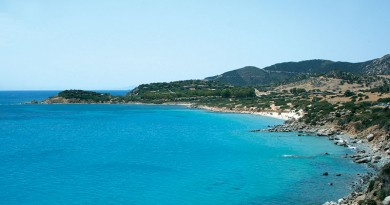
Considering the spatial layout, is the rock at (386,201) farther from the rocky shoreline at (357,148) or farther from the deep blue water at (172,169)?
the deep blue water at (172,169)

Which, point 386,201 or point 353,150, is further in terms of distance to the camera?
point 353,150

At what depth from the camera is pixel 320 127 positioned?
58188 millimetres

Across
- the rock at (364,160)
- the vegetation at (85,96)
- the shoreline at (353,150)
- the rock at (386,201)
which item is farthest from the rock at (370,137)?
the vegetation at (85,96)

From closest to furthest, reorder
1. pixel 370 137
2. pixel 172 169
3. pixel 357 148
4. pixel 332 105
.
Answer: pixel 172 169, pixel 357 148, pixel 370 137, pixel 332 105

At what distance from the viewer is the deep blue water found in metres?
26.7

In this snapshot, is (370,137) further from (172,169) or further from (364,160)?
(172,169)

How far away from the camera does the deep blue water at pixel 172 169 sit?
2666cm

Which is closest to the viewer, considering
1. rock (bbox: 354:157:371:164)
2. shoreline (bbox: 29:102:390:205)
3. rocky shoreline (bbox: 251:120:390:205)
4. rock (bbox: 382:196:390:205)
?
rock (bbox: 382:196:390:205)

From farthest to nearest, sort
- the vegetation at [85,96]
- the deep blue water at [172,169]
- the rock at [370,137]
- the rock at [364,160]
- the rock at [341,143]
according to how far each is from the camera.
A: the vegetation at [85,96] < the rock at [341,143] < the rock at [370,137] < the rock at [364,160] < the deep blue water at [172,169]

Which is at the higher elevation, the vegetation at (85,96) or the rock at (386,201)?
the vegetation at (85,96)

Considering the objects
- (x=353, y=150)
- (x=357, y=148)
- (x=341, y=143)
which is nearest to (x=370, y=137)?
(x=341, y=143)

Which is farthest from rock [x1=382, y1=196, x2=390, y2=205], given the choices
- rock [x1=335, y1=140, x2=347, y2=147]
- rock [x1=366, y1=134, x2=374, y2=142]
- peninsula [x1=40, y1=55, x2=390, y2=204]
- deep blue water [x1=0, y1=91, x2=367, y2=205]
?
rock [x1=366, y1=134, x2=374, y2=142]

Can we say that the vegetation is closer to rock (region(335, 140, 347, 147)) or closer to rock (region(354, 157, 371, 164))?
rock (region(335, 140, 347, 147))

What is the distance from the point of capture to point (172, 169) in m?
34.9
